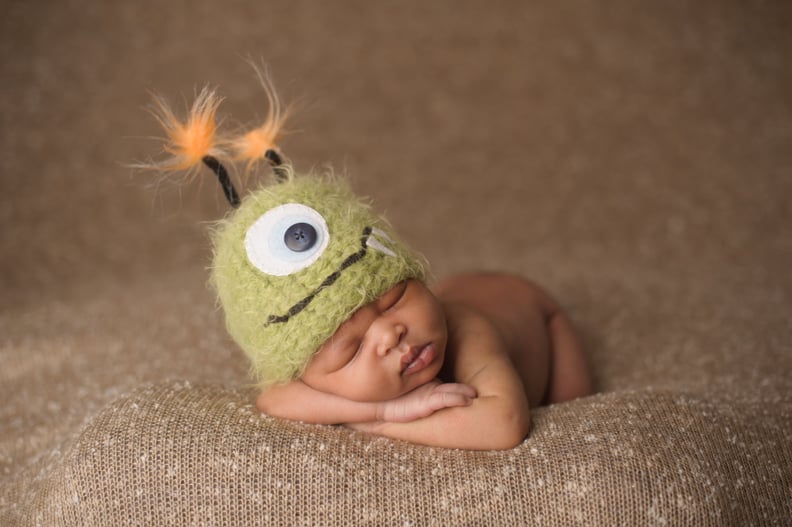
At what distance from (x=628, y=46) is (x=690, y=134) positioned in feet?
1.22

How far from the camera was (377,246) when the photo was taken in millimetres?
1086

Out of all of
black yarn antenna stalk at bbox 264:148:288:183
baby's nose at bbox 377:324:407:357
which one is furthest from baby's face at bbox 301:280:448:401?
black yarn antenna stalk at bbox 264:148:288:183

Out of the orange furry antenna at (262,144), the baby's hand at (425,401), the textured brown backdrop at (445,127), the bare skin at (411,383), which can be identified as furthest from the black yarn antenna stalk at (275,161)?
the textured brown backdrop at (445,127)

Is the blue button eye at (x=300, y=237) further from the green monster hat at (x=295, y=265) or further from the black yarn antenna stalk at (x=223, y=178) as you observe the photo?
the black yarn antenna stalk at (x=223, y=178)

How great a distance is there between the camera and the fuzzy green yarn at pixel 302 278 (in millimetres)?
1042

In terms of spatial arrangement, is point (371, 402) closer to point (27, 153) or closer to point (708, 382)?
point (708, 382)

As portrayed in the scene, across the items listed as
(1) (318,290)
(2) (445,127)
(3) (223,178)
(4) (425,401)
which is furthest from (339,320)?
(2) (445,127)

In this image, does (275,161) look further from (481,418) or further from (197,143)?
(481,418)

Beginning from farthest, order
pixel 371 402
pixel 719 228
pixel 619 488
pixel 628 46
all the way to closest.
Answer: pixel 628 46 < pixel 719 228 < pixel 371 402 < pixel 619 488

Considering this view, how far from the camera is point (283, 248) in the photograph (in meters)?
1.05

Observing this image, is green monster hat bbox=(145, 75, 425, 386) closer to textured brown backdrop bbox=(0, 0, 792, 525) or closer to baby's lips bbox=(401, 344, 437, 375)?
baby's lips bbox=(401, 344, 437, 375)

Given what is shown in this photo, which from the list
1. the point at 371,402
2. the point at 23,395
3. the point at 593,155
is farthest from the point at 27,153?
the point at 371,402

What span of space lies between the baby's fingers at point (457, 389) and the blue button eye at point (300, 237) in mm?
262

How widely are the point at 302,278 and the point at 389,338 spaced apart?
0.13 meters
